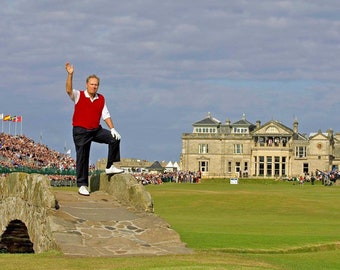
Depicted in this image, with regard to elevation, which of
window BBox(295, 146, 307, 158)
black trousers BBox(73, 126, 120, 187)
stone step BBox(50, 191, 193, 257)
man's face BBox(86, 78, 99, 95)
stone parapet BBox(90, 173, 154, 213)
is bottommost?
stone step BBox(50, 191, 193, 257)

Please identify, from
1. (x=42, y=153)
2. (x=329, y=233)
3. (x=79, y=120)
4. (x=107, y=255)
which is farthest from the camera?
(x=42, y=153)

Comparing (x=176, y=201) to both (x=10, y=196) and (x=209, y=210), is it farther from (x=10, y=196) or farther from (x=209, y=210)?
(x=10, y=196)

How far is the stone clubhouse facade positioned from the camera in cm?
15500

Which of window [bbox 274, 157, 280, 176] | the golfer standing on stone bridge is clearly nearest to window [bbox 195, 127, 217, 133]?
window [bbox 274, 157, 280, 176]

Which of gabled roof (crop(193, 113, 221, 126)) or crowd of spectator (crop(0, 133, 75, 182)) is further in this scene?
gabled roof (crop(193, 113, 221, 126))

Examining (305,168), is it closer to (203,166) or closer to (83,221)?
(203,166)

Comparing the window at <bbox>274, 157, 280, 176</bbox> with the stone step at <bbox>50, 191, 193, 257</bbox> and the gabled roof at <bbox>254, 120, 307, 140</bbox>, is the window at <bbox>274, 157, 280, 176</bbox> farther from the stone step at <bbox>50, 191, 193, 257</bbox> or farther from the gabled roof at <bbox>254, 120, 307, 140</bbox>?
the stone step at <bbox>50, 191, 193, 257</bbox>

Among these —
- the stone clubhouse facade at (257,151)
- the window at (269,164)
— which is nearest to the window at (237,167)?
the stone clubhouse facade at (257,151)

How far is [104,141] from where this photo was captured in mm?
21109

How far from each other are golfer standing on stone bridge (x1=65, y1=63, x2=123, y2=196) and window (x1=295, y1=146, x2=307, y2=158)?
137074 mm

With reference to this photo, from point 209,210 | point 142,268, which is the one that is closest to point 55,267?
point 142,268

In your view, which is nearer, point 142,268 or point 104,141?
point 142,268

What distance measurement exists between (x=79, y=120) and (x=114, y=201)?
2464 mm

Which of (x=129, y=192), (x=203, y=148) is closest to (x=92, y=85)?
(x=129, y=192)
